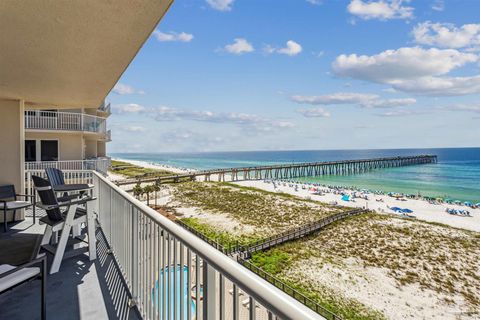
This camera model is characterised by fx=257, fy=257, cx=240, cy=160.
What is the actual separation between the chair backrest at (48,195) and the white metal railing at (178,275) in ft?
1.80

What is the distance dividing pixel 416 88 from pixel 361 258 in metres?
80.1

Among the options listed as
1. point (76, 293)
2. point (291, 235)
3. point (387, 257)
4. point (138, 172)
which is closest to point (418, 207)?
point (387, 257)

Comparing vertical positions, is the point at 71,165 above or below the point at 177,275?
above

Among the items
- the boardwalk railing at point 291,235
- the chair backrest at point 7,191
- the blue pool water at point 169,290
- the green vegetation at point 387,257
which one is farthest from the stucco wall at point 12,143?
the boardwalk railing at point 291,235

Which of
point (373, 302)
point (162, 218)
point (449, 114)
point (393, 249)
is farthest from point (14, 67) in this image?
point (449, 114)

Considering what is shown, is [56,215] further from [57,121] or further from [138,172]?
[138,172]

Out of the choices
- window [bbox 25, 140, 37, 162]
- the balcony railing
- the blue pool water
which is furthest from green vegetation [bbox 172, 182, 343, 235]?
the blue pool water

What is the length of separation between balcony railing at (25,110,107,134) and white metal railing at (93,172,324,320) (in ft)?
39.3

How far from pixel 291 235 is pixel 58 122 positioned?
13056mm

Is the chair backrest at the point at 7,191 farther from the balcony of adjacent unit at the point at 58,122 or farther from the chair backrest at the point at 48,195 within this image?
the balcony of adjacent unit at the point at 58,122

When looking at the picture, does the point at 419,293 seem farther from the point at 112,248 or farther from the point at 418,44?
the point at 418,44

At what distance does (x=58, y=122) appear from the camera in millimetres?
12703

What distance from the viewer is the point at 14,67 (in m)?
3.34

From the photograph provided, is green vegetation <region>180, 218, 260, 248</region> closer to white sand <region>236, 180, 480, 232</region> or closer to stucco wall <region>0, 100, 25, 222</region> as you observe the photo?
stucco wall <region>0, 100, 25, 222</region>
